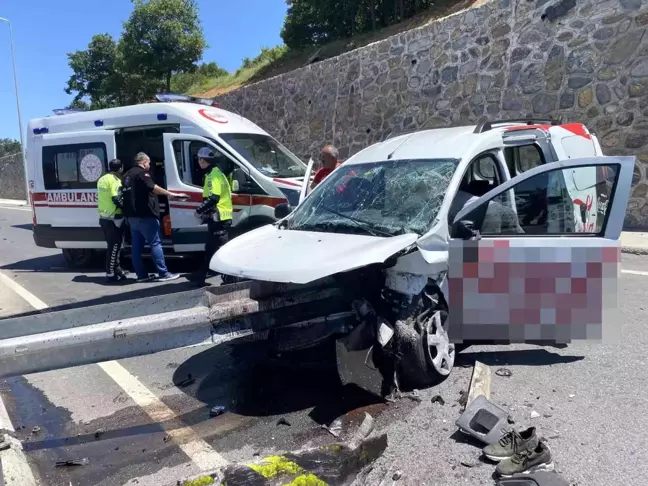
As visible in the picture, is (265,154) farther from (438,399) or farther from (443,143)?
(438,399)

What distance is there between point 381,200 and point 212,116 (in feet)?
16.8

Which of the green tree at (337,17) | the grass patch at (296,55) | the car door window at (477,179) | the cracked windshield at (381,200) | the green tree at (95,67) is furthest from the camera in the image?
the green tree at (95,67)

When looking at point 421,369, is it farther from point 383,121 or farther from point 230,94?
point 230,94

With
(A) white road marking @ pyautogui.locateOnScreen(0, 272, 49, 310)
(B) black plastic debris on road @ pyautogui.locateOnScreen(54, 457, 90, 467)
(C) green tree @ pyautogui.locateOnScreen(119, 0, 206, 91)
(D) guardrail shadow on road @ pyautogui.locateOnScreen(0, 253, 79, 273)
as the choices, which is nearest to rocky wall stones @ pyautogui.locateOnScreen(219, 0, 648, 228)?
(D) guardrail shadow on road @ pyautogui.locateOnScreen(0, 253, 79, 273)

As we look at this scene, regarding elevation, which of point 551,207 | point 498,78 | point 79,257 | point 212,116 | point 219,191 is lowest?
point 79,257

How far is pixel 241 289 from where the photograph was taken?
4.05 metres

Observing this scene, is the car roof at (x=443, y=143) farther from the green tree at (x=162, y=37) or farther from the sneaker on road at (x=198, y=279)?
the green tree at (x=162, y=37)

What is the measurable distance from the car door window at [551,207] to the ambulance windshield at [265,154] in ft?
15.1

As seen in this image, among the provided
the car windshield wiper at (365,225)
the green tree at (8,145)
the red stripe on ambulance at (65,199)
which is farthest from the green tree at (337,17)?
the green tree at (8,145)

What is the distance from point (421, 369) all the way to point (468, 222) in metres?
1.09

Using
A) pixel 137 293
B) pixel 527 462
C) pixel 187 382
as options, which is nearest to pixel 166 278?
pixel 137 293

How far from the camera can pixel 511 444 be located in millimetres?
3172

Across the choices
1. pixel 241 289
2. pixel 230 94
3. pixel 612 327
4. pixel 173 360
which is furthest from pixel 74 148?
pixel 230 94

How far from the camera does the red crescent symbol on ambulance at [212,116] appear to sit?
880 centimetres
